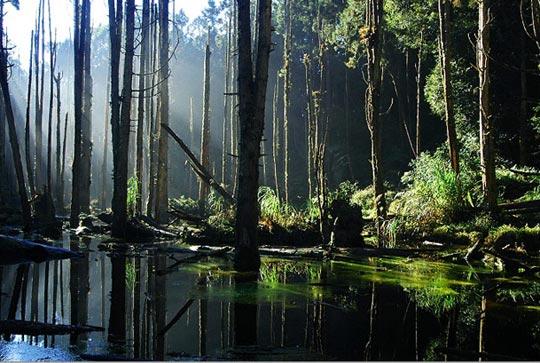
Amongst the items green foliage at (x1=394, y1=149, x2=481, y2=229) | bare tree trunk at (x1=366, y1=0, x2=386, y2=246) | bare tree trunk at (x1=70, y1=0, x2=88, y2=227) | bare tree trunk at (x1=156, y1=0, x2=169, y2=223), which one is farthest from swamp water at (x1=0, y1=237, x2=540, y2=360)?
bare tree trunk at (x1=156, y1=0, x2=169, y2=223)

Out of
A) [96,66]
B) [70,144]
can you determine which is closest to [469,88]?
Result: [70,144]

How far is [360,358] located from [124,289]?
4305mm

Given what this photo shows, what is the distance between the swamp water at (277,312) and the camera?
470 centimetres

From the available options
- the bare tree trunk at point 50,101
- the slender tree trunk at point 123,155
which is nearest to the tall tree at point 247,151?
the slender tree trunk at point 123,155

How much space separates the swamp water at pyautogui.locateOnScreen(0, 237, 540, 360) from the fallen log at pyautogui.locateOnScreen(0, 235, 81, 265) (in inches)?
34.3

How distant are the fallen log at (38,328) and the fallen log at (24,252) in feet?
19.9

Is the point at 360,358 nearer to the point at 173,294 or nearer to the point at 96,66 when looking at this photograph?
the point at 173,294

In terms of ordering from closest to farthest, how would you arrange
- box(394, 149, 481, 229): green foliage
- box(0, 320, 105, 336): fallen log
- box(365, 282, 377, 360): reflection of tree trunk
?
box(365, 282, 377, 360): reflection of tree trunk → box(0, 320, 105, 336): fallen log → box(394, 149, 481, 229): green foliage

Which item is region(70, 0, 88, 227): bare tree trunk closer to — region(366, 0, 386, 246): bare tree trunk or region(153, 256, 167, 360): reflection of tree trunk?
region(366, 0, 386, 246): bare tree trunk

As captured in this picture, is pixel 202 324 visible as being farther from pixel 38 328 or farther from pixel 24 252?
pixel 24 252

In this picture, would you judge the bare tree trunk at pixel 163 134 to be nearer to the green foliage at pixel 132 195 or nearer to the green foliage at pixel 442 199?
the green foliage at pixel 132 195

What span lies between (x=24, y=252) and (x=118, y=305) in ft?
18.8

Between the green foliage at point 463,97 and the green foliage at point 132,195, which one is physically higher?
the green foliage at point 463,97

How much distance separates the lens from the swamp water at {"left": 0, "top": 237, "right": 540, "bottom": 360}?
15.4 ft
